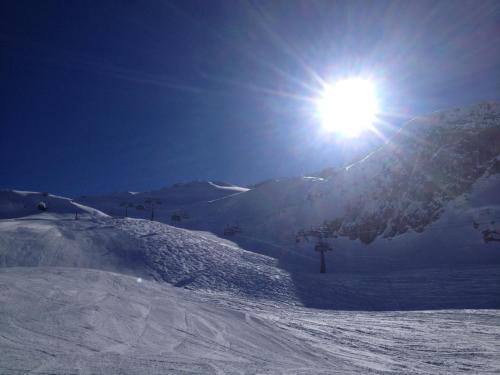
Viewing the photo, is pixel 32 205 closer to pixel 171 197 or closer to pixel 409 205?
pixel 171 197

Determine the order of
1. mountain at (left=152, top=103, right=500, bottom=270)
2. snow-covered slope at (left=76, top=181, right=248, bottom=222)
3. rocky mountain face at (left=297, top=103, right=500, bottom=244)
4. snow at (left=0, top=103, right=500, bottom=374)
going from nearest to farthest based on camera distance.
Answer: snow at (left=0, top=103, right=500, bottom=374), mountain at (left=152, top=103, right=500, bottom=270), rocky mountain face at (left=297, top=103, right=500, bottom=244), snow-covered slope at (left=76, top=181, right=248, bottom=222)

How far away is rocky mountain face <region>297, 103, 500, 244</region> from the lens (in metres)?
54.1

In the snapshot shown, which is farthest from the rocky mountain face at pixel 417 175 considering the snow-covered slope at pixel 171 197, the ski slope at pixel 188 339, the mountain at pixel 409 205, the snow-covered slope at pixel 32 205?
the snow-covered slope at pixel 171 197

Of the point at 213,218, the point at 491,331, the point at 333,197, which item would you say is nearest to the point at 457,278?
the point at 491,331

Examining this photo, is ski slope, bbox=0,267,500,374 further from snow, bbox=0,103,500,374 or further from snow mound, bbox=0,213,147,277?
snow mound, bbox=0,213,147,277

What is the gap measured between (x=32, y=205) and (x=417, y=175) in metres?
82.6

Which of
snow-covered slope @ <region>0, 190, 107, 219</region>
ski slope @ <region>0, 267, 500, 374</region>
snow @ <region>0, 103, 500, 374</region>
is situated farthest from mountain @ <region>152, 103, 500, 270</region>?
ski slope @ <region>0, 267, 500, 374</region>

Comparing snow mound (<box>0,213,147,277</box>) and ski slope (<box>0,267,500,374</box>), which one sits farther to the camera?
snow mound (<box>0,213,147,277</box>)

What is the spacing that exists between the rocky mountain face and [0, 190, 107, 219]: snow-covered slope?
165ft

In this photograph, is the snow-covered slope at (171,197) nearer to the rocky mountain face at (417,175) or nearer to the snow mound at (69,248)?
the rocky mountain face at (417,175)

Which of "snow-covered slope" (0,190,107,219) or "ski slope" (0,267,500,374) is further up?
"snow-covered slope" (0,190,107,219)

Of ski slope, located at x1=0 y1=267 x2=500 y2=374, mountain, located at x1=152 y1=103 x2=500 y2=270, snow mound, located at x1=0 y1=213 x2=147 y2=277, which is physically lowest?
ski slope, located at x1=0 y1=267 x2=500 y2=374

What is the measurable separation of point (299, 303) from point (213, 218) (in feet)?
195

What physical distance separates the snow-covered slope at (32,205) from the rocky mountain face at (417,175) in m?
50.3
